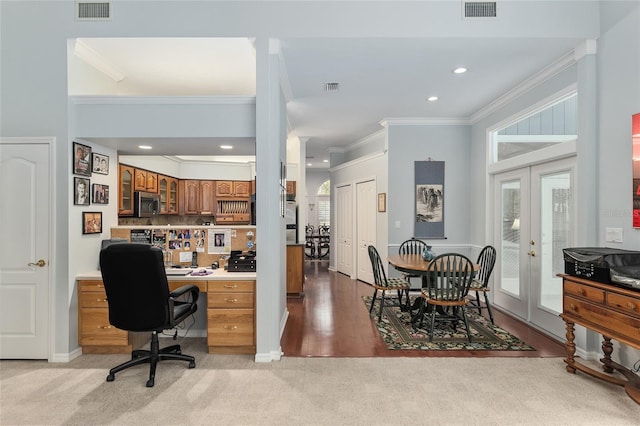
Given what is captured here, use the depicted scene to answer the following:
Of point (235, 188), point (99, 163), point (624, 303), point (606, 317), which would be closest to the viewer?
point (624, 303)

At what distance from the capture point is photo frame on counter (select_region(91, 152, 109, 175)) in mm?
3373

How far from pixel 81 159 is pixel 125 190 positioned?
1.31 meters

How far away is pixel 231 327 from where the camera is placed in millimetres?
3119

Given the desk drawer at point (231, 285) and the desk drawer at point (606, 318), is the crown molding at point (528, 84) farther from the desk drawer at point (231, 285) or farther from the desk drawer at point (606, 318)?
the desk drawer at point (231, 285)

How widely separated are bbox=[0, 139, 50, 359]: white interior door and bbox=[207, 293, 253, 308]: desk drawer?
1.57 m

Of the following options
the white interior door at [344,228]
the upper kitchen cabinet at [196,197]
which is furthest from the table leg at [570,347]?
the upper kitchen cabinet at [196,197]

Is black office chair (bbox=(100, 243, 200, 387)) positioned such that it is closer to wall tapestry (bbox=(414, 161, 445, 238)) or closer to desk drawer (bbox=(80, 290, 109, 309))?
desk drawer (bbox=(80, 290, 109, 309))

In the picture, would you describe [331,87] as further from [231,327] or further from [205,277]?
[231,327]

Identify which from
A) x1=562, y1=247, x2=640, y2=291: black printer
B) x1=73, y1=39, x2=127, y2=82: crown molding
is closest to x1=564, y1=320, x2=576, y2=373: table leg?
x1=562, y1=247, x2=640, y2=291: black printer

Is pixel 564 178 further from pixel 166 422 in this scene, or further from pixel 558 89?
pixel 166 422

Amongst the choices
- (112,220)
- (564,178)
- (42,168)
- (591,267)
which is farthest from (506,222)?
(42,168)

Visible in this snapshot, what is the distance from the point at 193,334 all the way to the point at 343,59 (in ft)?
11.4

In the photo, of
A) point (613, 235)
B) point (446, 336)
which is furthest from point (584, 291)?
point (446, 336)

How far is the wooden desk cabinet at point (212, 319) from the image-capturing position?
3111mm
